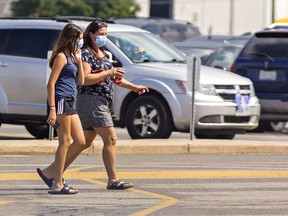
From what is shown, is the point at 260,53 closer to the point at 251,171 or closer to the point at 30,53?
the point at 30,53

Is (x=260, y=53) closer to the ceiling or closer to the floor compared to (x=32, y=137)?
closer to the ceiling

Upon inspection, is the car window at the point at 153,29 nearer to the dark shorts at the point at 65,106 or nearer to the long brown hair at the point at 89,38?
the long brown hair at the point at 89,38

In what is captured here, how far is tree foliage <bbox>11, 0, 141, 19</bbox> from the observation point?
61438 mm

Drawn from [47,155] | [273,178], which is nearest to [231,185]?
[273,178]

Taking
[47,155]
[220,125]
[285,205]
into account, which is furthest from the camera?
[220,125]

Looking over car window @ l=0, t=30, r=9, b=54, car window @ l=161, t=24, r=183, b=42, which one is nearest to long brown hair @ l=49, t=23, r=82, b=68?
car window @ l=0, t=30, r=9, b=54

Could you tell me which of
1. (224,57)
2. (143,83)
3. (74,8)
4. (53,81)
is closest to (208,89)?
(143,83)

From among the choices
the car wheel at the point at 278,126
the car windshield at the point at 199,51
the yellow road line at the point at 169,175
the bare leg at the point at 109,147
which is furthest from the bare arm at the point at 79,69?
the car windshield at the point at 199,51

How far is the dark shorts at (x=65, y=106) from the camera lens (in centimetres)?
1188

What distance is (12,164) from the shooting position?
48.1ft

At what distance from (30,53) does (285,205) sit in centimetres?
734

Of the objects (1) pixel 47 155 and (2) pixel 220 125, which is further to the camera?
(2) pixel 220 125

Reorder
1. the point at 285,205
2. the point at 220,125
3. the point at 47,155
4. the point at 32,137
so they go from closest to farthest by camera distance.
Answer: the point at 285,205 < the point at 47,155 < the point at 220,125 < the point at 32,137

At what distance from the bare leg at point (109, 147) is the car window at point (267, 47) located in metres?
8.49
